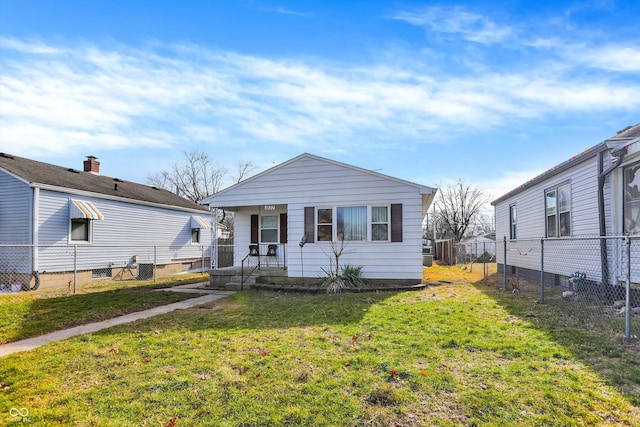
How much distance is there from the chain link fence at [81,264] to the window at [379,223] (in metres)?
7.66

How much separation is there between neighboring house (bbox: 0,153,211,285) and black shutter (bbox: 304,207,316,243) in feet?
22.9

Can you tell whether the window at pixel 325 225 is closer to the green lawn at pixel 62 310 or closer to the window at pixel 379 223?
the window at pixel 379 223

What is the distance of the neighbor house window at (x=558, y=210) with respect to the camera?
993 cm

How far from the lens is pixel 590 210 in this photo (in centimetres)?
861

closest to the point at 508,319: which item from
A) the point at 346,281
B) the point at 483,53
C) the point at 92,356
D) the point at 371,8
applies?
the point at 346,281

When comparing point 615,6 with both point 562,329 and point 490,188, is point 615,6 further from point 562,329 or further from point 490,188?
point 490,188

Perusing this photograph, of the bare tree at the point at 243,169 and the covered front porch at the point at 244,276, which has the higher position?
the bare tree at the point at 243,169

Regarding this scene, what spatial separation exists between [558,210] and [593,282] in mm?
2763

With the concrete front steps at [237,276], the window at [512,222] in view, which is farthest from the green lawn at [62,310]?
the window at [512,222]

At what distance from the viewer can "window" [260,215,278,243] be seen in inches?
520

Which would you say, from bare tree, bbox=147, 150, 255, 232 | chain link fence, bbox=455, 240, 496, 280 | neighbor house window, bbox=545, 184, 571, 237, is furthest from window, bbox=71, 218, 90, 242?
chain link fence, bbox=455, 240, 496, 280

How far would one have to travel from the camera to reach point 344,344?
194 inches

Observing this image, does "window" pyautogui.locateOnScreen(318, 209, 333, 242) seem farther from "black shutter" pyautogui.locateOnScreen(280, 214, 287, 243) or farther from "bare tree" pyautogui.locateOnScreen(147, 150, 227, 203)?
"bare tree" pyautogui.locateOnScreen(147, 150, 227, 203)

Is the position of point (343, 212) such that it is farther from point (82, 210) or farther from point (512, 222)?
point (82, 210)
